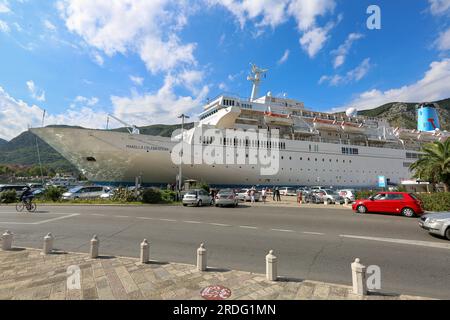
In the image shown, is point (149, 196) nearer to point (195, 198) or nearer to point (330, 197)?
point (195, 198)

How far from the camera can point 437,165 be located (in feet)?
63.8

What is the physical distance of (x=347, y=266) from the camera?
16.8 ft

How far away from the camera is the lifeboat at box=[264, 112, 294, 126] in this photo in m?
33.0

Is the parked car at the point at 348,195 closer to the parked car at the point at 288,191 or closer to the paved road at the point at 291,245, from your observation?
the parked car at the point at 288,191

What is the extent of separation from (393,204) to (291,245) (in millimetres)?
10926

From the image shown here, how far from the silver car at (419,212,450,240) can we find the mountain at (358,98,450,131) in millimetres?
149671

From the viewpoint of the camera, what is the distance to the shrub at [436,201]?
15195mm

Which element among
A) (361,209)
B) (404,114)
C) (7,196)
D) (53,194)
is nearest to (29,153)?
(7,196)

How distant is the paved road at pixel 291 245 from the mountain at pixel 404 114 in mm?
151635

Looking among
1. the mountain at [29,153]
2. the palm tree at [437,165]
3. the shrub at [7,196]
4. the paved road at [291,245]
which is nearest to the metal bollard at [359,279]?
the paved road at [291,245]

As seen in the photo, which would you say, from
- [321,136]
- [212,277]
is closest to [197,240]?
[212,277]
